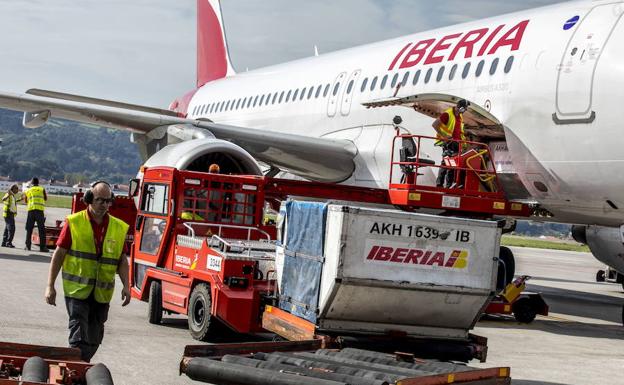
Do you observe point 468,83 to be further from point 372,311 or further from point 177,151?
point 372,311

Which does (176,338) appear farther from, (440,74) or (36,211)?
(36,211)

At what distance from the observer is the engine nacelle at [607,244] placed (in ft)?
51.5

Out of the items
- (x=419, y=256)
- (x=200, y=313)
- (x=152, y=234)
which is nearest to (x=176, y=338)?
(x=200, y=313)

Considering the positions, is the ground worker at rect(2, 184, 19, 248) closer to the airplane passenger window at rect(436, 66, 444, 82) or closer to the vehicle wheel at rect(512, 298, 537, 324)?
the airplane passenger window at rect(436, 66, 444, 82)

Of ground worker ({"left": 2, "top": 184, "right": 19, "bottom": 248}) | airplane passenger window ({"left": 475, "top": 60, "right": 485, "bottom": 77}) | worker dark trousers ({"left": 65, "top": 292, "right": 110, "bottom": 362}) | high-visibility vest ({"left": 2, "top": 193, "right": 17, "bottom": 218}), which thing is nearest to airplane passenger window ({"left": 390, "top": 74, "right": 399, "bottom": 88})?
airplane passenger window ({"left": 475, "top": 60, "right": 485, "bottom": 77})

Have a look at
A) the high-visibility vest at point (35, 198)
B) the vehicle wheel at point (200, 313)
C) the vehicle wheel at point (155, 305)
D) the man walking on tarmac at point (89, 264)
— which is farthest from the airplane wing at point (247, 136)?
the man walking on tarmac at point (89, 264)

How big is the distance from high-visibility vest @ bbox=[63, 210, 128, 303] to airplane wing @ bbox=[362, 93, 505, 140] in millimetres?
6531

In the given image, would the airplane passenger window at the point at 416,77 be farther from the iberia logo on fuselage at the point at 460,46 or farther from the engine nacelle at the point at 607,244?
the engine nacelle at the point at 607,244

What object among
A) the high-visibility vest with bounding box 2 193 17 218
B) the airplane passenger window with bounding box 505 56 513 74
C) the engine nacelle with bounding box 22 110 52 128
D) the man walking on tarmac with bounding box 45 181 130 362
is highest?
the airplane passenger window with bounding box 505 56 513 74

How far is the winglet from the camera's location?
88.5ft

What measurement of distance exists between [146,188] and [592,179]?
517 cm

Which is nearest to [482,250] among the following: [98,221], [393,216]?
[393,216]

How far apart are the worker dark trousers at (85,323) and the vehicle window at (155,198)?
416cm

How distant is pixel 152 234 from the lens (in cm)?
1075
